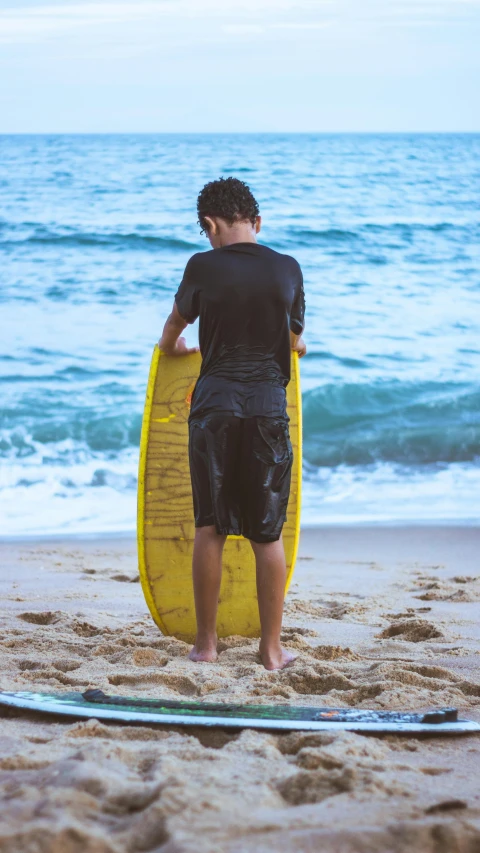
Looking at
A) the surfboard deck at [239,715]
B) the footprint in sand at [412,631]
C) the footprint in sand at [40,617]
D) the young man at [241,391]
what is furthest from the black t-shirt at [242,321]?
the footprint in sand at [40,617]

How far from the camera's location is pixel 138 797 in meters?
1.78

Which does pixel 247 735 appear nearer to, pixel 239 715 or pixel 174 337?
pixel 239 715

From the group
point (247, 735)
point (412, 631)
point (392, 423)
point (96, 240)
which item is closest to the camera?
point (247, 735)

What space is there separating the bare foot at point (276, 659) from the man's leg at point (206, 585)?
21 centimetres

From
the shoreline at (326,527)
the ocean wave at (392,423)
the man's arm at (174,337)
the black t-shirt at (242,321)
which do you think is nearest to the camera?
the black t-shirt at (242,321)

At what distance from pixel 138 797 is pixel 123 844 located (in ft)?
0.62

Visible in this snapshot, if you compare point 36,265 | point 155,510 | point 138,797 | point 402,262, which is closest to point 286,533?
point 155,510

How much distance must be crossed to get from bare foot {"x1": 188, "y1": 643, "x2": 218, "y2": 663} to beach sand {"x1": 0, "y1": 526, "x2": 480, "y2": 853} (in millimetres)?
39

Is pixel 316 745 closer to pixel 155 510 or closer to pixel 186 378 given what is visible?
pixel 155 510

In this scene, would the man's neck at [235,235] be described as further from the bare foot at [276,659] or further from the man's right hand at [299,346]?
the bare foot at [276,659]

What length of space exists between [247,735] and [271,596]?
92 centimetres

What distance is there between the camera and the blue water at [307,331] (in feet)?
25.0

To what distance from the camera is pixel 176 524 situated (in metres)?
3.78

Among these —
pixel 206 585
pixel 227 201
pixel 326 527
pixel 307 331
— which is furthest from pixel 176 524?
pixel 307 331
